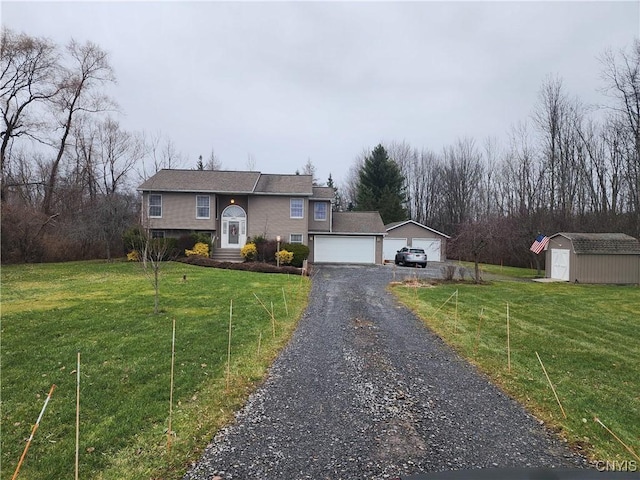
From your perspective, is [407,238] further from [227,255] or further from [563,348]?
[563,348]

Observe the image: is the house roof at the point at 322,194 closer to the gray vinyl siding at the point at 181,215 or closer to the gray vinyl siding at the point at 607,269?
the gray vinyl siding at the point at 181,215

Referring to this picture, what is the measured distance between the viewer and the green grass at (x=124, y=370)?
3607 millimetres

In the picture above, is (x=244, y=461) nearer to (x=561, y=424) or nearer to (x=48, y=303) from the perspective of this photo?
(x=561, y=424)

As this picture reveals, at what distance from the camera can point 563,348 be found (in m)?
7.68

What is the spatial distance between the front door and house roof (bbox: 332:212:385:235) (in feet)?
21.9

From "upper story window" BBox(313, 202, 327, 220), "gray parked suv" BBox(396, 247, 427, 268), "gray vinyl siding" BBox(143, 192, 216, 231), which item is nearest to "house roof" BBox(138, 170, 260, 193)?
"gray vinyl siding" BBox(143, 192, 216, 231)

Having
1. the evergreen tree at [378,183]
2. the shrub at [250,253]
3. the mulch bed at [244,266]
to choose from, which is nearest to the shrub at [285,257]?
the mulch bed at [244,266]

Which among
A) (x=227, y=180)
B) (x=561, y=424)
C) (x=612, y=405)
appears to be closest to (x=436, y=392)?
(x=561, y=424)

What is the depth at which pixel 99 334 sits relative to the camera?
7727 millimetres

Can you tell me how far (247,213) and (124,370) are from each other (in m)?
20.0

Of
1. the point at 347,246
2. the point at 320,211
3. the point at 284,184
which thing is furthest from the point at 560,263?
the point at 284,184

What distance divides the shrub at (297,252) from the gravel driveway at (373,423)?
14575 millimetres

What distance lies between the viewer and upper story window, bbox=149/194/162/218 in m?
24.6

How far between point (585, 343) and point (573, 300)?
688 cm
